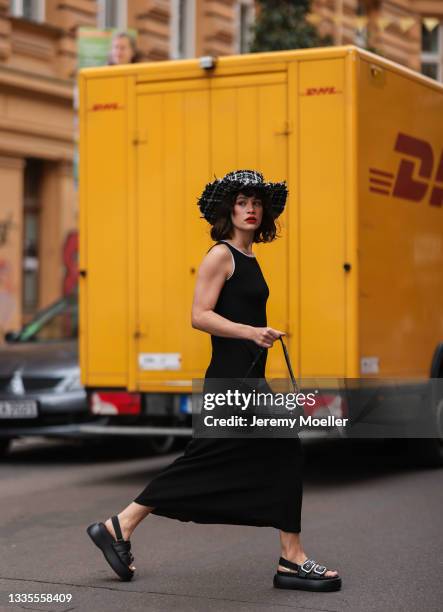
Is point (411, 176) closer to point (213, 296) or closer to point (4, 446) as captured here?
point (213, 296)

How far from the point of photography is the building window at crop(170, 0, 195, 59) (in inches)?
904

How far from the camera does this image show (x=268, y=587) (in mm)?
5883

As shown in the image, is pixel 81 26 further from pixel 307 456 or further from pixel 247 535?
pixel 247 535

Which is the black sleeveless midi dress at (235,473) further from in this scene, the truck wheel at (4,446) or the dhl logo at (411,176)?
the truck wheel at (4,446)

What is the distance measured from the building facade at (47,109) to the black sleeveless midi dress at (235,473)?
45.4 feet

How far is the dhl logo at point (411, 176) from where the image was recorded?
9281 millimetres

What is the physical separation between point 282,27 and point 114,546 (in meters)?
13.1

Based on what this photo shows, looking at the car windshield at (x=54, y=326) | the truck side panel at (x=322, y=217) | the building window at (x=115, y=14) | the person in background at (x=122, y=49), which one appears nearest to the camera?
the truck side panel at (x=322, y=217)

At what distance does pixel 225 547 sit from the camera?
22.7ft

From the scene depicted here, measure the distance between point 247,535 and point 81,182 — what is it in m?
3.55

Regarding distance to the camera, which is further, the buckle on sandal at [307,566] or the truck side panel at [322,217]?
the truck side panel at [322,217]

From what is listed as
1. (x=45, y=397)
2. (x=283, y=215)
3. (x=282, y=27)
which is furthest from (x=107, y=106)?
(x=282, y=27)

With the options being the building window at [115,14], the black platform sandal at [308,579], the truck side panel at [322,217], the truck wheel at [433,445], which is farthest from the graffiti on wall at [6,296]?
the black platform sandal at [308,579]

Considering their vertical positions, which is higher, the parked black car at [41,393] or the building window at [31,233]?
the building window at [31,233]
